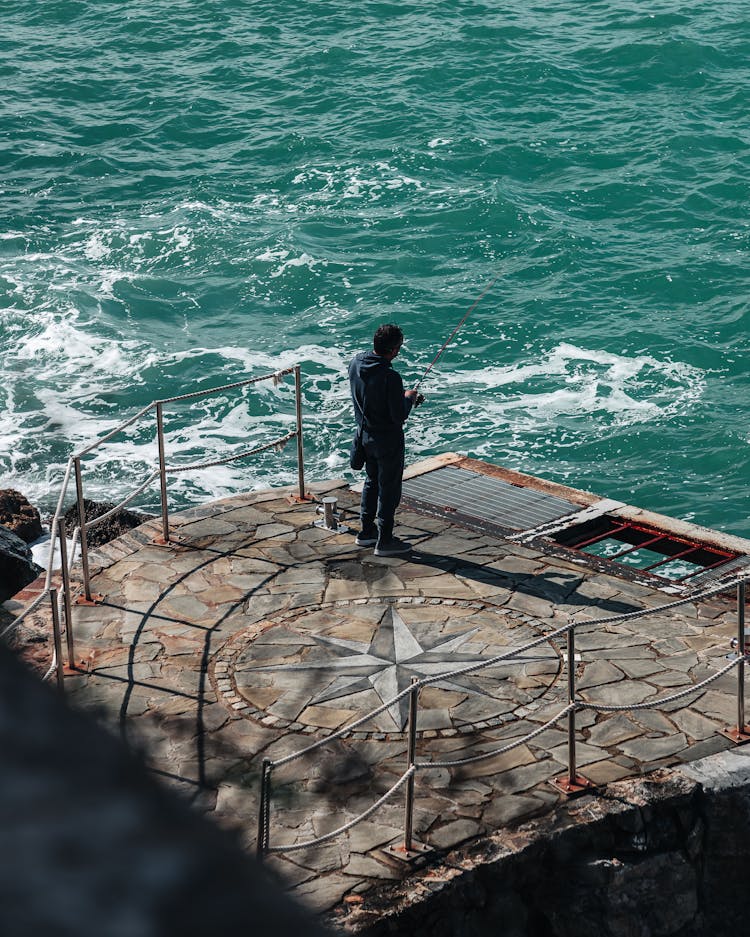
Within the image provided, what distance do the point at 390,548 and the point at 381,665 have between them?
1.86 m

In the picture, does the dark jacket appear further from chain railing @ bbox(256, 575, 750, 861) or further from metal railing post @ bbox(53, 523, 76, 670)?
chain railing @ bbox(256, 575, 750, 861)

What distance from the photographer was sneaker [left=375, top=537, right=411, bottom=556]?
9531mm

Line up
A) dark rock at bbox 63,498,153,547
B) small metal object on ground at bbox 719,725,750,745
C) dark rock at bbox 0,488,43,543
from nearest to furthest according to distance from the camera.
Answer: small metal object on ground at bbox 719,725,750,745, dark rock at bbox 63,498,153,547, dark rock at bbox 0,488,43,543

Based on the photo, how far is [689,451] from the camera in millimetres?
17516

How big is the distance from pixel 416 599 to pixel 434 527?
1533mm

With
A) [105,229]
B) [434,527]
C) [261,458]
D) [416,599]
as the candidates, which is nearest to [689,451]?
[261,458]

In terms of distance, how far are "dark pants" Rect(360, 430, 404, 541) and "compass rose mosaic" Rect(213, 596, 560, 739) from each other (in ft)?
2.77

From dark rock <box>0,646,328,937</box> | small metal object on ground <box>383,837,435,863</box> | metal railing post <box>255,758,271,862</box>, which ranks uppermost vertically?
dark rock <box>0,646,328,937</box>

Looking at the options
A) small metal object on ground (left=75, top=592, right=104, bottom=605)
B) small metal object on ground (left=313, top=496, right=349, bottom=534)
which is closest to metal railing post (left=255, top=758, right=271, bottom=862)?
small metal object on ground (left=75, top=592, right=104, bottom=605)

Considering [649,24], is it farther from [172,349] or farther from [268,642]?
[268,642]

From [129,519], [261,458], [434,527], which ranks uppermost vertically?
[434,527]

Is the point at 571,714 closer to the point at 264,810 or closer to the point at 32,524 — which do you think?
the point at 264,810

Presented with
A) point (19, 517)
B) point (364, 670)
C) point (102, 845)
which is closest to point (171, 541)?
point (364, 670)

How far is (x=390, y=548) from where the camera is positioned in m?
9.56
